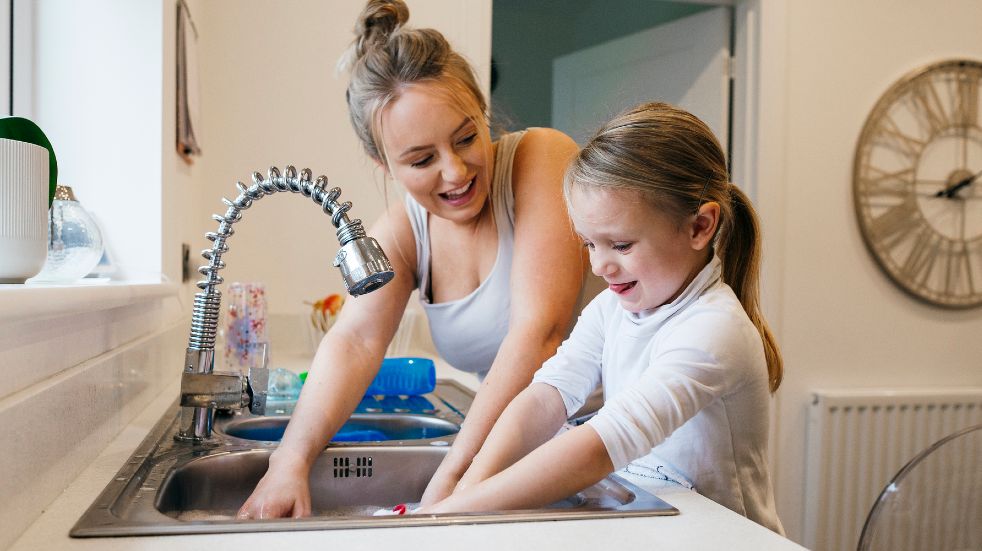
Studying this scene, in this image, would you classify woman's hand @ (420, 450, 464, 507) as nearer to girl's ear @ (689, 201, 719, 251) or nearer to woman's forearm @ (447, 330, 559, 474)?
woman's forearm @ (447, 330, 559, 474)


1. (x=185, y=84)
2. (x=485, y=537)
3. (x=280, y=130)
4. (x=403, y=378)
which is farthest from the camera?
(x=280, y=130)

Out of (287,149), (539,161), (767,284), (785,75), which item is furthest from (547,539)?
(785,75)

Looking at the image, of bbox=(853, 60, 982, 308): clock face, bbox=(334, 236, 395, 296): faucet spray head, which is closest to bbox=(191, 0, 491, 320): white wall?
bbox=(853, 60, 982, 308): clock face

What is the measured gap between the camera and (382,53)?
115cm

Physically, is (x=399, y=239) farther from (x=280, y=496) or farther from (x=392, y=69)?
(x=280, y=496)

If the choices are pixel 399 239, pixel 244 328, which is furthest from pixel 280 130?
pixel 399 239

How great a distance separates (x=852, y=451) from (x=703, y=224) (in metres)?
2.22

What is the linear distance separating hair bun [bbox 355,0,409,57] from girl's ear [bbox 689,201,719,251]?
54 cm

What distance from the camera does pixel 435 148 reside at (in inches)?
43.9

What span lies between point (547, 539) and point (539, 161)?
714mm

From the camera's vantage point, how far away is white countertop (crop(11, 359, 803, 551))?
0.61m

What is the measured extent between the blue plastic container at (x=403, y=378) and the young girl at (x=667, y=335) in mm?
584

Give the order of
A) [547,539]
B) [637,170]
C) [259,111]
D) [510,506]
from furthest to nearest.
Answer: [259,111], [637,170], [510,506], [547,539]

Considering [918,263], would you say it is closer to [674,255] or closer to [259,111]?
[259,111]
